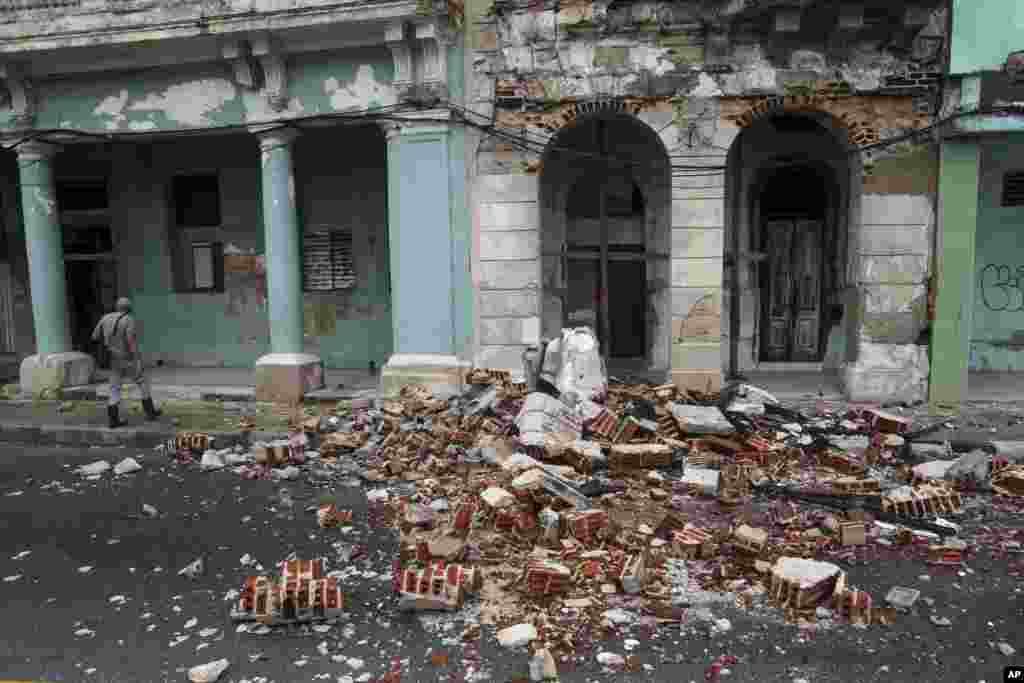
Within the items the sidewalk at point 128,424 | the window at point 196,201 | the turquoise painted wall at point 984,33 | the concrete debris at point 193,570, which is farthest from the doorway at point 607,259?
the concrete debris at point 193,570

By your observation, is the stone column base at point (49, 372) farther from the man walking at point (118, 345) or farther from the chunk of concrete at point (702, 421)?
the chunk of concrete at point (702, 421)

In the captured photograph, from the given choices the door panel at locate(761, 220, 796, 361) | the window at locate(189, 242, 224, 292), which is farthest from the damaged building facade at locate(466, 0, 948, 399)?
the window at locate(189, 242, 224, 292)

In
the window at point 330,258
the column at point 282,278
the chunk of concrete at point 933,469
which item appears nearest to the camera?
the chunk of concrete at point 933,469

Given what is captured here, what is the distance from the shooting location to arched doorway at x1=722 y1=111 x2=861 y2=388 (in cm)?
1034

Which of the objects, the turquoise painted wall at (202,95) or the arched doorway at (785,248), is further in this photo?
the arched doorway at (785,248)

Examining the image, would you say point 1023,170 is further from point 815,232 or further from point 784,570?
point 784,570

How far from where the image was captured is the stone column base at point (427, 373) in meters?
9.40

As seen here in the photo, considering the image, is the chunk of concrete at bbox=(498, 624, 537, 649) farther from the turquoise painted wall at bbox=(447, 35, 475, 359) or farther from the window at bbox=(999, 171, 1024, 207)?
the window at bbox=(999, 171, 1024, 207)

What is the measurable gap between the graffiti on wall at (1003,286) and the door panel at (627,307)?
200 inches

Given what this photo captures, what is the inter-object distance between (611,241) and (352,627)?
7.82 m

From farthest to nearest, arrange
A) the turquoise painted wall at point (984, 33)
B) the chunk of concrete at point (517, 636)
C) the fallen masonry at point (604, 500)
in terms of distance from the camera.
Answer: the turquoise painted wall at point (984, 33) → the fallen masonry at point (604, 500) → the chunk of concrete at point (517, 636)

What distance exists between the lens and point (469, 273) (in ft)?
31.2

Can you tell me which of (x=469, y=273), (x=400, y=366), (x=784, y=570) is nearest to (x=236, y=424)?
(x=400, y=366)

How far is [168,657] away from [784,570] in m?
3.72
